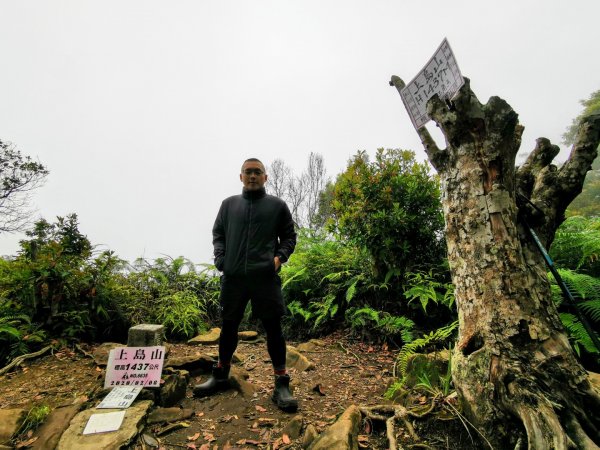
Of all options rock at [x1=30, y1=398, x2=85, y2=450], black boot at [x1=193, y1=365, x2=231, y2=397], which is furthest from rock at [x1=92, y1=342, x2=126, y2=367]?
black boot at [x1=193, y1=365, x2=231, y2=397]

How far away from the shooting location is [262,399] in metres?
3.06

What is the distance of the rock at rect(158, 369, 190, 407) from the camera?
2838mm

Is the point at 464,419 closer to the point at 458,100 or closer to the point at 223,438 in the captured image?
the point at 223,438

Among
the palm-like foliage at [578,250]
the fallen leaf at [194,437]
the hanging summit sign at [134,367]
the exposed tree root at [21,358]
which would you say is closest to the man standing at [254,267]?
the hanging summit sign at [134,367]

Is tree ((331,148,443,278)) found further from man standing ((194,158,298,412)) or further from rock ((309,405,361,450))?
rock ((309,405,361,450))

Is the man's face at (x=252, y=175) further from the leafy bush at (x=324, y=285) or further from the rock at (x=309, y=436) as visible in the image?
the leafy bush at (x=324, y=285)

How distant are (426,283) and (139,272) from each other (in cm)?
535

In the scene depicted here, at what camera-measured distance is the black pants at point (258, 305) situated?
2.88 metres

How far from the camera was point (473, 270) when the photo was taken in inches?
82.1

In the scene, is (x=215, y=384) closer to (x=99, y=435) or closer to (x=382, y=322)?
(x=99, y=435)

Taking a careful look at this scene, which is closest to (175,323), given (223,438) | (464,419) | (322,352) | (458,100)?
(322,352)

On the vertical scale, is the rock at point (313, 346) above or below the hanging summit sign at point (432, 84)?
below

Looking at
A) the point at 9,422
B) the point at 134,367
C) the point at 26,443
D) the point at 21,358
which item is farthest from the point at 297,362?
the point at 21,358

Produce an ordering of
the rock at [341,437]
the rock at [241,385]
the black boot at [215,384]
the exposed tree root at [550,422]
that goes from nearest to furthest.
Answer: the exposed tree root at [550,422] → the rock at [341,437] → the black boot at [215,384] → the rock at [241,385]
